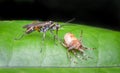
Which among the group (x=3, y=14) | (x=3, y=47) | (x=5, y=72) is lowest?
(x=5, y=72)

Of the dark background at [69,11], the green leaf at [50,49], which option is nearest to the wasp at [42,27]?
the green leaf at [50,49]

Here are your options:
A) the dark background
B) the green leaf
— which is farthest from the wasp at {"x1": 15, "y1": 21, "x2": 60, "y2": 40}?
the dark background

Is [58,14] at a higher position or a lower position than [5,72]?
higher

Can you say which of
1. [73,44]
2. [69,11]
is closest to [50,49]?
[73,44]

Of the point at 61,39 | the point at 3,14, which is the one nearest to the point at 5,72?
the point at 61,39

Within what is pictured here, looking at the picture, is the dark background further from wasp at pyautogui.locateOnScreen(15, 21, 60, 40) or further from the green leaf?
the green leaf

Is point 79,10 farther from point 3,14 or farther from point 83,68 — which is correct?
point 83,68
